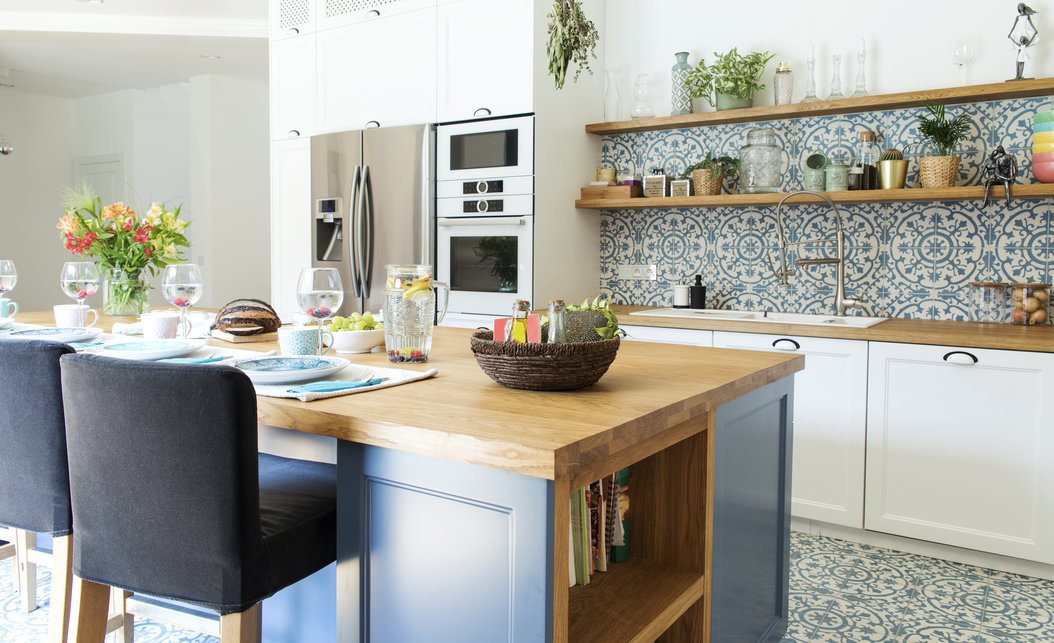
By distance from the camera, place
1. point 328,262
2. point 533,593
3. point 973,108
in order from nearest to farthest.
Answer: point 533,593 < point 973,108 < point 328,262

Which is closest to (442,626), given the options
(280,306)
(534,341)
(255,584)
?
(255,584)

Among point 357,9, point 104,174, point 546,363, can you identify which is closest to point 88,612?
point 546,363

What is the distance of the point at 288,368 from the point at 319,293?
302mm

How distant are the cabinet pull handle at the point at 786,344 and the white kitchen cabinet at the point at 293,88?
2814 millimetres

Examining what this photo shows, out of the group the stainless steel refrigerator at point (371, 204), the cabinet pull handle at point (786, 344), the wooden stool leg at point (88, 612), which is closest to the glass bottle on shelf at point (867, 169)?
the cabinet pull handle at point (786, 344)

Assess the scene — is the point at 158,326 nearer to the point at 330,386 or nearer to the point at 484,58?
the point at 330,386

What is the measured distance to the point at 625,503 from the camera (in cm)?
173

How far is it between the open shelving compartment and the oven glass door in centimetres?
199

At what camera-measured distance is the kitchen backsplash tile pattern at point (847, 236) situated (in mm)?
3146

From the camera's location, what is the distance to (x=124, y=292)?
271 cm

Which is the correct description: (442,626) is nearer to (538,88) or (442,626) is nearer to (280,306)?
(538,88)

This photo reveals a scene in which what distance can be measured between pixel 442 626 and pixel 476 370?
64 cm

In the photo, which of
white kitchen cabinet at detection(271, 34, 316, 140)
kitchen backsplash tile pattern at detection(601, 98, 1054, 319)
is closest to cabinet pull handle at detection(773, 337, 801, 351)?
kitchen backsplash tile pattern at detection(601, 98, 1054, 319)

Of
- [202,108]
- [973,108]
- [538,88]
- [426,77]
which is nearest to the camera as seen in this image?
[973,108]
